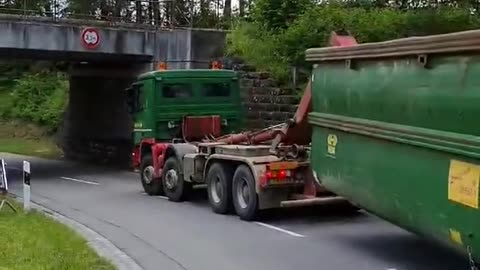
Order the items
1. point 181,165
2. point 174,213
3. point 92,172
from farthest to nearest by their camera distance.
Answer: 1. point 92,172
2. point 181,165
3. point 174,213

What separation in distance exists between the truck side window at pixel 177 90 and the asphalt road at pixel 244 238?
7.32 ft

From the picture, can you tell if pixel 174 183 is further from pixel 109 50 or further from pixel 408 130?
pixel 109 50

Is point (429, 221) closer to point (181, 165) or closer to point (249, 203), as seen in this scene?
point (249, 203)

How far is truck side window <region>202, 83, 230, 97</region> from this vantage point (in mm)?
19250

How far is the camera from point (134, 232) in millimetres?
13539

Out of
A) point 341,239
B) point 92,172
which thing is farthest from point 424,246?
point 92,172

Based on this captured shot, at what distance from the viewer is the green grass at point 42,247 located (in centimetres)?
985

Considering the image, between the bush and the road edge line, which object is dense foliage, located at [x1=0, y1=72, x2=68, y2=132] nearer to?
the bush

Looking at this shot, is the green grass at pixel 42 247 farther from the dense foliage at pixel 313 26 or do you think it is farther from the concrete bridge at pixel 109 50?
the concrete bridge at pixel 109 50

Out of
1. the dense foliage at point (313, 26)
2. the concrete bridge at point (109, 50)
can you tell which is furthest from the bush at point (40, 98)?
the dense foliage at point (313, 26)

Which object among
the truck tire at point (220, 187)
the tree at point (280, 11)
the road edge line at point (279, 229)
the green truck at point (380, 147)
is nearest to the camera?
the green truck at point (380, 147)

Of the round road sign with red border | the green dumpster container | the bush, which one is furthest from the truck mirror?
the bush

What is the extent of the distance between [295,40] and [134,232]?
1342 centimetres

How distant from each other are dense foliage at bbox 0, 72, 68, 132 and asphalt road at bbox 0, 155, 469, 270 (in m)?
28.0
